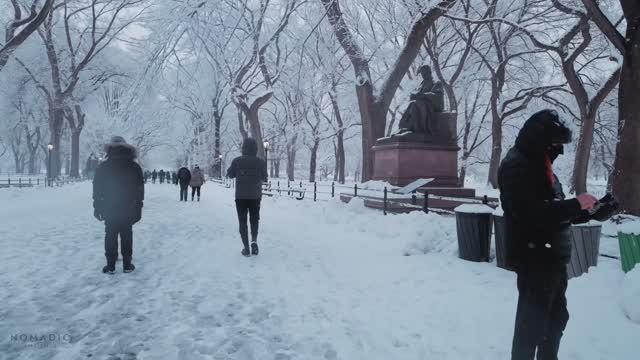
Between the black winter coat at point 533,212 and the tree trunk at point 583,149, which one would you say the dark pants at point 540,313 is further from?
the tree trunk at point 583,149

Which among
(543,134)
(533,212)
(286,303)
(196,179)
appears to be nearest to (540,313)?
(533,212)

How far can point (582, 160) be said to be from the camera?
60.6 feet

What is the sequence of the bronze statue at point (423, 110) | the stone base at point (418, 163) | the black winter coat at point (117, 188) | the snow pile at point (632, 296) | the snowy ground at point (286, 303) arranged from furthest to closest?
the bronze statue at point (423, 110) → the stone base at point (418, 163) → the black winter coat at point (117, 188) → the snow pile at point (632, 296) → the snowy ground at point (286, 303)

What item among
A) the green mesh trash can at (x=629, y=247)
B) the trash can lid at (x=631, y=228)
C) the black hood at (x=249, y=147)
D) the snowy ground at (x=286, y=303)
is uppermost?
the black hood at (x=249, y=147)

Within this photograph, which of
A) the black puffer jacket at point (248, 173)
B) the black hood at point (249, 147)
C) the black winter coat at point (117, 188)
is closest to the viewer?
the black winter coat at point (117, 188)

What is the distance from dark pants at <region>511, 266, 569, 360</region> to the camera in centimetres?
267

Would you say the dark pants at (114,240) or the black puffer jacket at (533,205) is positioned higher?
the black puffer jacket at (533,205)

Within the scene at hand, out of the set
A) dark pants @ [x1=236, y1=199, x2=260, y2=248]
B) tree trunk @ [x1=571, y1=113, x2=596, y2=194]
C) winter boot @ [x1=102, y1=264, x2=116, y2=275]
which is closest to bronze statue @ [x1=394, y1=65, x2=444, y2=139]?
dark pants @ [x1=236, y1=199, x2=260, y2=248]

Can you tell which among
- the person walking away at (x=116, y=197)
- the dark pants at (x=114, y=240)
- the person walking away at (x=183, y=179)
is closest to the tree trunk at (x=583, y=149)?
the person walking away at (x=183, y=179)

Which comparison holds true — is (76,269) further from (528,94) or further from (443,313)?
(528,94)

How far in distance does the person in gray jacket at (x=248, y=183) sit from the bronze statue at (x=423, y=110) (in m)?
6.87

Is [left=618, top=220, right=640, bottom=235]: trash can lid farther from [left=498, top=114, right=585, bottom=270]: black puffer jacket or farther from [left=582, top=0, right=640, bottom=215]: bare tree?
[left=582, top=0, right=640, bottom=215]: bare tree

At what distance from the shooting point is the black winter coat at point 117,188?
6066 mm

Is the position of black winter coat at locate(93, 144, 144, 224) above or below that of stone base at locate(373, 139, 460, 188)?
below
